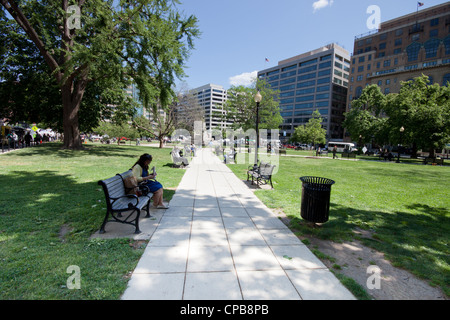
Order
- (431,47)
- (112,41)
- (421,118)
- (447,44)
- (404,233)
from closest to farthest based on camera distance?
(404,233) < (112,41) < (421,118) < (447,44) < (431,47)

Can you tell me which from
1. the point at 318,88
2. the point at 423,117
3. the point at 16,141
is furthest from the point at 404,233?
the point at 318,88

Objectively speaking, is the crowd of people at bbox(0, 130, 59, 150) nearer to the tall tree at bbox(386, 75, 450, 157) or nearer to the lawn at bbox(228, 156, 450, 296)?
the lawn at bbox(228, 156, 450, 296)

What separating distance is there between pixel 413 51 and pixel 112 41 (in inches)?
3380

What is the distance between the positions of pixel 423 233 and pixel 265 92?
2686cm

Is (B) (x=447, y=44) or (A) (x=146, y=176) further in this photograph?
(B) (x=447, y=44)

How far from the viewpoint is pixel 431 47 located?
6250cm

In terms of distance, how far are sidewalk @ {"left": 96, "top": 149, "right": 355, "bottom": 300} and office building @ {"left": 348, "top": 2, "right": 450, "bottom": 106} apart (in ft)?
258

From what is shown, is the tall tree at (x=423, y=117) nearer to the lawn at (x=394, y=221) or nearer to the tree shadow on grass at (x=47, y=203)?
the lawn at (x=394, y=221)

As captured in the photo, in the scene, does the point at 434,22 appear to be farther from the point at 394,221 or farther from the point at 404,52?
the point at 394,221

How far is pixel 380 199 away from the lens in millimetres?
8258

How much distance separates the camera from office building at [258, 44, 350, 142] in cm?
8619

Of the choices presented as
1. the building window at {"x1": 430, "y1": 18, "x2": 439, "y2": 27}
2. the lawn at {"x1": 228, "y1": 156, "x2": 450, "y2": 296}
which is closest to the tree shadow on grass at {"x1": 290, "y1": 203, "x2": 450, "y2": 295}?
the lawn at {"x1": 228, "y1": 156, "x2": 450, "y2": 296}
